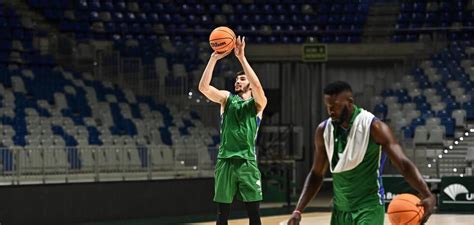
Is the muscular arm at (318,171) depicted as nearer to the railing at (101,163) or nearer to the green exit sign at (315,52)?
the railing at (101,163)

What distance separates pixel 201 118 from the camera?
24484 mm

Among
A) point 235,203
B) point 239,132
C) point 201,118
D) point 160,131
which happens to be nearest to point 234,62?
point 201,118

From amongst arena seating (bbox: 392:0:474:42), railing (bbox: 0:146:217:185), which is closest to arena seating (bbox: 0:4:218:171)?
railing (bbox: 0:146:217:185)

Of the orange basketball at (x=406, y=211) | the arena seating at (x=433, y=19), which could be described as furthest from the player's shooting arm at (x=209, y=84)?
the arena seating at (x=433, y=19)

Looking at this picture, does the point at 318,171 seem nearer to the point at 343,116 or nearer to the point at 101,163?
the point at 343,116

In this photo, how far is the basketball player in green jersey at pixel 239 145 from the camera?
31.3ft

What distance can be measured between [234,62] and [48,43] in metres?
5.04

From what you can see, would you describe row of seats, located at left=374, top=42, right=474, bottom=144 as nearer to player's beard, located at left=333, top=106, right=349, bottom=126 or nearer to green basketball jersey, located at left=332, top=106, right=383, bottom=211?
green basketball jersey, located at left=332, top=106, right=383, bottom=211

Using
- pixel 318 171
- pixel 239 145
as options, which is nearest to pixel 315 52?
pixel 239 145

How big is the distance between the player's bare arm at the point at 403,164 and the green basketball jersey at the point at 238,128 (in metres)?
3.38

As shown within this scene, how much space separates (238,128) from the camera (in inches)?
382

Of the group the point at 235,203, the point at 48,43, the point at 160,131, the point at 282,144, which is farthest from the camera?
the point at 282,144

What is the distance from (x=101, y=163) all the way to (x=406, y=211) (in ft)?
41.0

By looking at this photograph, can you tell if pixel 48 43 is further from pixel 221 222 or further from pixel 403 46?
pixel 221 222
